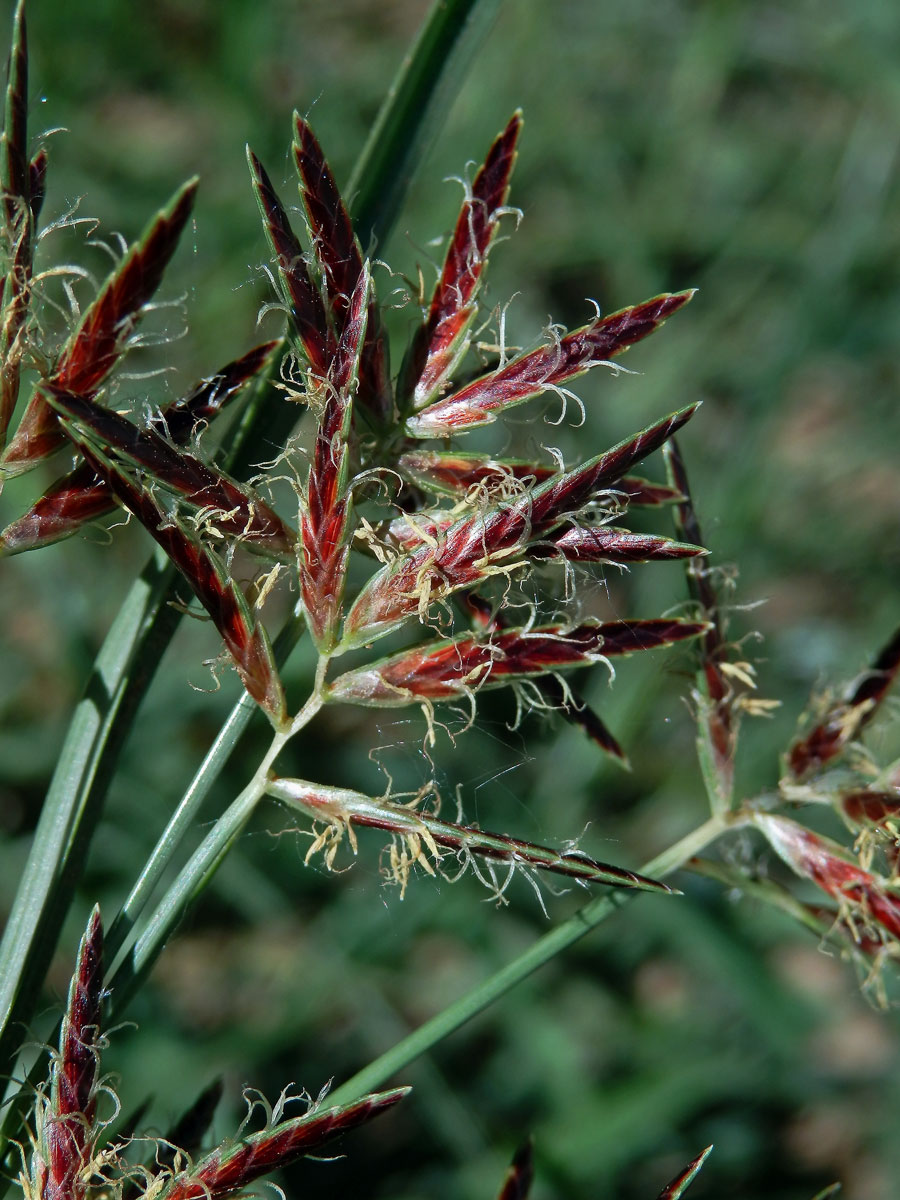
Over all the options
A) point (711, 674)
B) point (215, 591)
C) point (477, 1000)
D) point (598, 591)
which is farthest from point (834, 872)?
point (598, 591)

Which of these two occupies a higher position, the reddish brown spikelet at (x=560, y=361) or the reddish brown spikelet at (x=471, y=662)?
the reddish brown spikelet at (x=560, y=361)

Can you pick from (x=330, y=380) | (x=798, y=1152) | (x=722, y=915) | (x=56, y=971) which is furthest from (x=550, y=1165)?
(x=330, y=380)

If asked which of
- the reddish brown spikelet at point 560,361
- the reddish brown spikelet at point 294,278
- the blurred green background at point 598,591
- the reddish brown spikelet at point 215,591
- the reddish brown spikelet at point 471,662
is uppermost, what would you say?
the reddish brown spikelet at point 294,278

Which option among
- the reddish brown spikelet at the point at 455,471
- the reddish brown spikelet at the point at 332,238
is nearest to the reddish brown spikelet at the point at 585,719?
the reddish brown spikelet at the point at 455,471

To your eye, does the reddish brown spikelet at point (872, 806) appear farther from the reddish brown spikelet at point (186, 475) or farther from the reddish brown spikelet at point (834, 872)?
the reddish brown spikelet at point (186, 475)

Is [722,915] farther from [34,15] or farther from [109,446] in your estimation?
[34,15]

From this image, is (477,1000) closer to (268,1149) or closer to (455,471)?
(268,1149)

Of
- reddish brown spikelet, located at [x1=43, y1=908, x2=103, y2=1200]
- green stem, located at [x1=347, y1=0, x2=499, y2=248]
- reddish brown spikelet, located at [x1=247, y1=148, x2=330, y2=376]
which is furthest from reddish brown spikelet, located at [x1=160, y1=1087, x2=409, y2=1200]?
green stem, located at [x1=347, y1=0, x2=499, y2=248]
